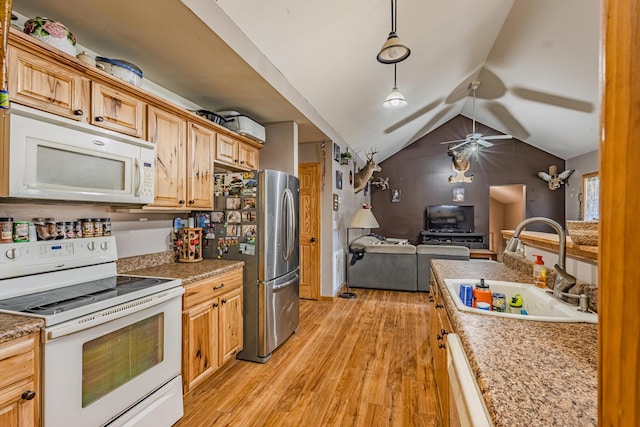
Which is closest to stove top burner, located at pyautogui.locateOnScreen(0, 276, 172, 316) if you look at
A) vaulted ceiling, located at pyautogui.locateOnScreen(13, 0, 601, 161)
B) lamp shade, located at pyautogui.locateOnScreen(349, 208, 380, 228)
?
vaulted ceiling, located at pyautogui.locateOnScreen(13, 0, 601, 161)

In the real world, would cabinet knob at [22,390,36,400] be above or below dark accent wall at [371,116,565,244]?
below

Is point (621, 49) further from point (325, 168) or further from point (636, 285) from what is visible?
point (325, 168)

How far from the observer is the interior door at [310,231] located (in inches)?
183

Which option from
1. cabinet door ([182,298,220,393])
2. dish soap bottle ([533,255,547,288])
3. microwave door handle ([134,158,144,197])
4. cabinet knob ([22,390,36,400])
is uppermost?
microwave door handle ([134,158,144,197])

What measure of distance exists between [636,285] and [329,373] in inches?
97.9

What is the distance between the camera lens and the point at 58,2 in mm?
1589

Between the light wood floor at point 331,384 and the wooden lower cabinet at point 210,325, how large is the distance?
8.0 inches

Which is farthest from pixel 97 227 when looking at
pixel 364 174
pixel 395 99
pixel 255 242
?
pixel 364 174

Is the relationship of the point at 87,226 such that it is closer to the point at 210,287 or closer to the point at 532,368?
the point at 210,287

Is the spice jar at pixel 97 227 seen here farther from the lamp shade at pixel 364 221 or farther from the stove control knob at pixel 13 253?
the lamp shade at pixel 364 221

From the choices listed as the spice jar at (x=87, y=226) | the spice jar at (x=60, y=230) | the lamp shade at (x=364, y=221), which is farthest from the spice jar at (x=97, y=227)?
the lamp shade at (x=364, y=221)

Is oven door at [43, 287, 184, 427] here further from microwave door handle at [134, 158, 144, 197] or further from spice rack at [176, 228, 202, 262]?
spice rack at [176, 228, 202, 262]

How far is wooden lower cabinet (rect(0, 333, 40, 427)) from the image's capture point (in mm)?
1097

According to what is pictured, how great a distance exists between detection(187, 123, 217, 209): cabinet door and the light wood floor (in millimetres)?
1418
